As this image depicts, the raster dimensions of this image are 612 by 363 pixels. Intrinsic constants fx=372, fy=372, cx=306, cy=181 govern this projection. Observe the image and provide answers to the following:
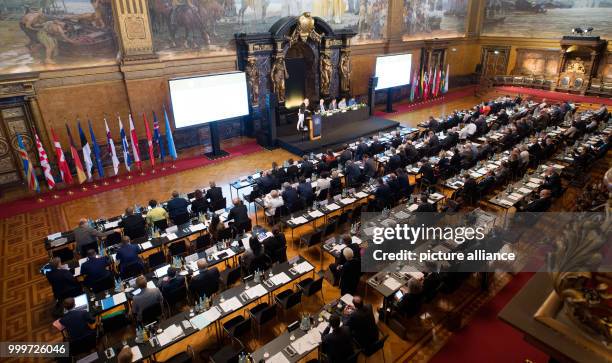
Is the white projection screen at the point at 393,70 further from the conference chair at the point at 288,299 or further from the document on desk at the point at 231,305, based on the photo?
the document on desk at the point at 231,305

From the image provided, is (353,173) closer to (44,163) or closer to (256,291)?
(256,291)

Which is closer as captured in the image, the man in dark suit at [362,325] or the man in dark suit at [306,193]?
the man in dark suit at [362,325]

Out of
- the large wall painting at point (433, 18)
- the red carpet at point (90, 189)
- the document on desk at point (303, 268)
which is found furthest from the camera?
the large wall painting at point (433, 18)

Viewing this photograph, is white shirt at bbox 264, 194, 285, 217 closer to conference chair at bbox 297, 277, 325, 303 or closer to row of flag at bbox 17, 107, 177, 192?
conference chair at bbox 297, 277, 325, 303

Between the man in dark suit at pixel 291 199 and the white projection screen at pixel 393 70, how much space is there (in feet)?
46.7

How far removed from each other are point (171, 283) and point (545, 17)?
100 feet

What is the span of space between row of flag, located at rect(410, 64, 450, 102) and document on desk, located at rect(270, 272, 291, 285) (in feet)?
65.8

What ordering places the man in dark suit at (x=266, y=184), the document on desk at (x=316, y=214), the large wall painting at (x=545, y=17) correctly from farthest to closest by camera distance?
1. the large wall painting at (x=545, y=17)
2. the man in dark suit at (x=266, y=184)
3. the document on desk at (x=316, y=214)

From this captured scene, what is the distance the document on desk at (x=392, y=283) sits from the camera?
739 centimetres

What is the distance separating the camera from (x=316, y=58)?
20.7m

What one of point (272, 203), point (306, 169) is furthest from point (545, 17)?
point (272, 203)

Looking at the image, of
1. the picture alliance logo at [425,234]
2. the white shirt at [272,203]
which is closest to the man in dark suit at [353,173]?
the white shirt at [272,203]

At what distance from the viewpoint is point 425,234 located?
9.68 meters

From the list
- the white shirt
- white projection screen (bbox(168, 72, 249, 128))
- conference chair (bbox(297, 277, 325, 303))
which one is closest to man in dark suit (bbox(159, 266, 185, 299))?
conference chair (bbox(297, 277, 325, 303))
